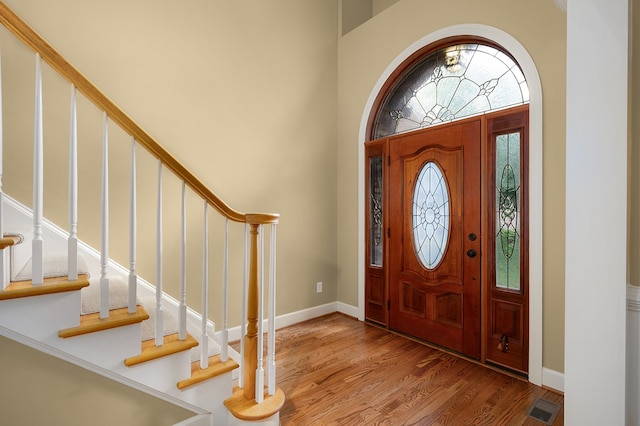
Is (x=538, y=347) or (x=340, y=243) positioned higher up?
(x=340, y=243)

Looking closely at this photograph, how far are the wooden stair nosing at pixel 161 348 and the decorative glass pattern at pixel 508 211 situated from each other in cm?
230

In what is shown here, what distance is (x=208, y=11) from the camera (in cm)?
287

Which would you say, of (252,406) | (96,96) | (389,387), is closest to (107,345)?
(252,406)

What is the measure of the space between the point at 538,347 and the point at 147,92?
11.7ft

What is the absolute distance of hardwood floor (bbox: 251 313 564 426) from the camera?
194 centimetres

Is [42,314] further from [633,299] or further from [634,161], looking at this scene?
[634,161]

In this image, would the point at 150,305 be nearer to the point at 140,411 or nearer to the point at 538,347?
the point at 140,411

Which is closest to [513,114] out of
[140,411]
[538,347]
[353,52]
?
[538,347]

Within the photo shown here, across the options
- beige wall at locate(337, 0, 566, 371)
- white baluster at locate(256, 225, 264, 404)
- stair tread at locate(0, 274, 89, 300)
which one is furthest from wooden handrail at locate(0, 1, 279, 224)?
beige wall at locate(337, 0, 566, 371)

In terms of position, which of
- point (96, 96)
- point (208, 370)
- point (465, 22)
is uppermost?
point (465, 22)

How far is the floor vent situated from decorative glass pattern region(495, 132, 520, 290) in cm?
76

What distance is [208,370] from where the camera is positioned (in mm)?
1740

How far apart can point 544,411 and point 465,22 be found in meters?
2.98

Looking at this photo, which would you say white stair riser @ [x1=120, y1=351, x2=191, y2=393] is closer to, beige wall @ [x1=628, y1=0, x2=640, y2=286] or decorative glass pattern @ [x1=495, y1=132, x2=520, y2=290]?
beige wall @ [x1=628, y1=0, x2=640, y2=286]
